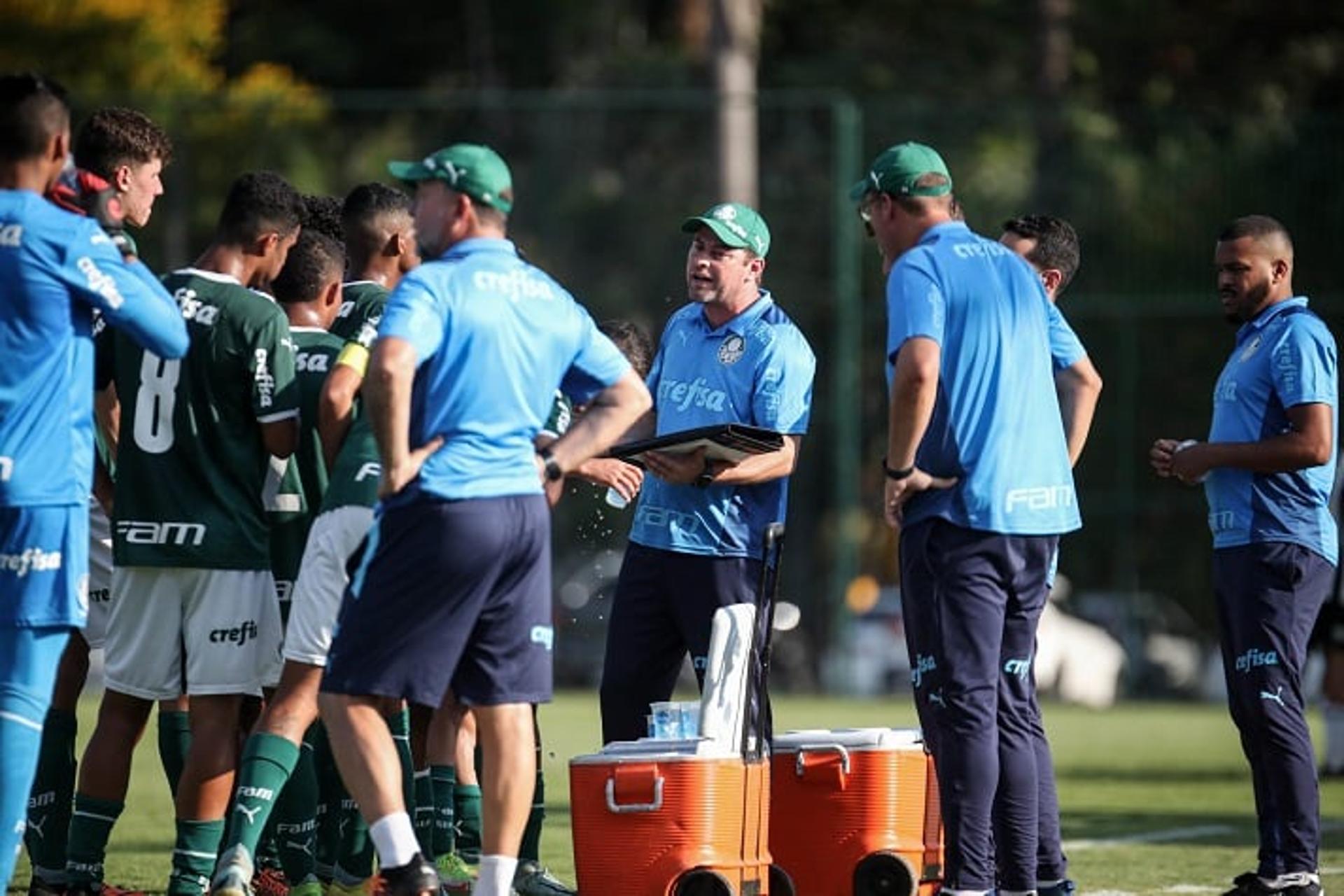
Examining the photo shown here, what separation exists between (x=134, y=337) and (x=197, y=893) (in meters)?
A: 1.84

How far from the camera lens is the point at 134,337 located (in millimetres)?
6578

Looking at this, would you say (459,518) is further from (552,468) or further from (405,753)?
(405,753)

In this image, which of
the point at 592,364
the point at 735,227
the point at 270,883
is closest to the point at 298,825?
the point at 270,883

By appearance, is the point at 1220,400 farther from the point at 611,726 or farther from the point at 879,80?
the point at 879,80

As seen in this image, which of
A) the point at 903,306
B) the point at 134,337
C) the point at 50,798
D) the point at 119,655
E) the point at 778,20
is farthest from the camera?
the point at 778,20

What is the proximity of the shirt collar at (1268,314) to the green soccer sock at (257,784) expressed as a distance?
3685mm

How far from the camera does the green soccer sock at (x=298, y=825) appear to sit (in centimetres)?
786

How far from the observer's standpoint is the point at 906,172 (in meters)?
7.37

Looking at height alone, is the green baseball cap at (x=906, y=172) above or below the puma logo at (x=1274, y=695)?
above

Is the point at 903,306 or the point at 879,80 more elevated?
the point at 879,80

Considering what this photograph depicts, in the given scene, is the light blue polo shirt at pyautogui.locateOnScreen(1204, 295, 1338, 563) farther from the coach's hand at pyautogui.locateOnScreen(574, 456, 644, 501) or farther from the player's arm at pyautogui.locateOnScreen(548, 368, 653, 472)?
the player's arm at pyautogui.locateOnScreen(548, 368, 653, 472)

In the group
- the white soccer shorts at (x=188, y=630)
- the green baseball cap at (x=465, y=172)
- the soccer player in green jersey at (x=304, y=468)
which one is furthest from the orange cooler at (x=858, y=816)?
the green baseball cap at (x=465, y=172)

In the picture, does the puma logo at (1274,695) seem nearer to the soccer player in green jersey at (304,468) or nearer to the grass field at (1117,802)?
the grass field at (1117,802)

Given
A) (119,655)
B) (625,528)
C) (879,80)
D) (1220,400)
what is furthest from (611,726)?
(879,80)
